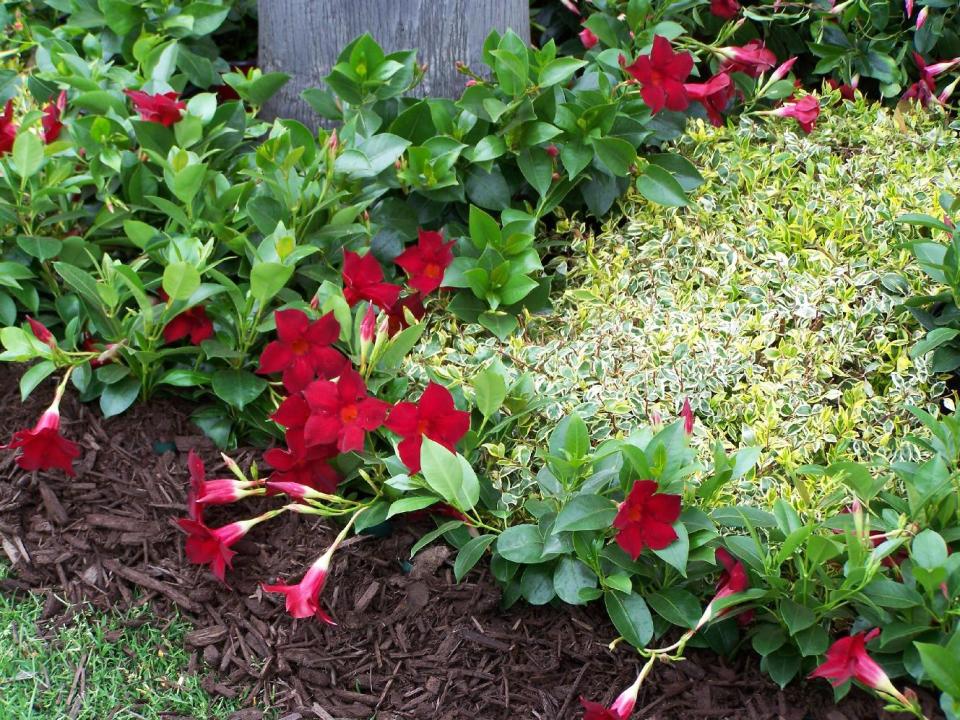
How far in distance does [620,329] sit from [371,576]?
92 cm

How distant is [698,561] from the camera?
80.4 inches

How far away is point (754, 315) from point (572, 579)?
0.93m

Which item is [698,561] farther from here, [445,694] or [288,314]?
[288,314]

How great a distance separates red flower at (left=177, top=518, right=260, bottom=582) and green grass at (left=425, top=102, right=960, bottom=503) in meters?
0.61

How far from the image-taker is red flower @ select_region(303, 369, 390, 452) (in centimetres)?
213

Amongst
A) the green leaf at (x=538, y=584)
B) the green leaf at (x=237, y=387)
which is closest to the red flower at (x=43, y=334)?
the green leaf at (x=237, y=387)

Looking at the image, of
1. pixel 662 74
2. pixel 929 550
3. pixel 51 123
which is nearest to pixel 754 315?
pixel 662 74

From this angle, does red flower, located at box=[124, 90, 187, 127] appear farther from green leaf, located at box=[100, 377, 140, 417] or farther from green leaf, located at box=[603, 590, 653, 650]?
green leaf, located at box=[603, 590, 653, 650]

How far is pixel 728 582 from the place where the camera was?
198cm

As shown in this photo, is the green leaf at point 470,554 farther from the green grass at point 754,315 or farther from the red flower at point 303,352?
the red flower at point 303,352

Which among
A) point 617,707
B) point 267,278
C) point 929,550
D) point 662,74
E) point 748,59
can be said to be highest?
point 662,74

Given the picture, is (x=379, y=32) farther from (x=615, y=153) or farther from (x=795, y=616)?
(x=795, y=616)

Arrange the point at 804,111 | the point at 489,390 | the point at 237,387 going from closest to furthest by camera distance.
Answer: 1. the point at 489,390
2. the point at 237,387
3. the point at 804,111

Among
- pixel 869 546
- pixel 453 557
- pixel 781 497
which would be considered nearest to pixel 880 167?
pixel 781 497
